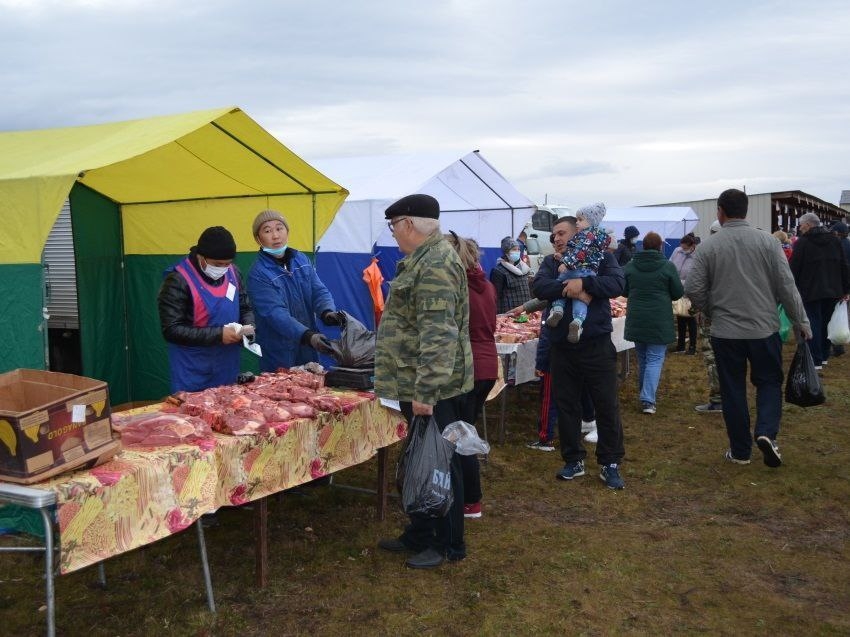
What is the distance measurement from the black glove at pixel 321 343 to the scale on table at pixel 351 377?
0.62 feet

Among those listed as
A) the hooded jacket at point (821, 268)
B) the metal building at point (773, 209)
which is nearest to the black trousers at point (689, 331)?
the hooded jacket at point (821, 268)

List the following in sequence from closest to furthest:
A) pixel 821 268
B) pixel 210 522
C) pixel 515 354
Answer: pixel 210 522 → pixel 515 354 → pixel 821 268

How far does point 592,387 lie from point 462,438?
5.33 feet

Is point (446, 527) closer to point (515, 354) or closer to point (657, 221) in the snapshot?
point (515, 354)

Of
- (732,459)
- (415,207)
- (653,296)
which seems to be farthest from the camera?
(653,296)

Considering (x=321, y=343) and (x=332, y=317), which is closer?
(x=321, y=343)

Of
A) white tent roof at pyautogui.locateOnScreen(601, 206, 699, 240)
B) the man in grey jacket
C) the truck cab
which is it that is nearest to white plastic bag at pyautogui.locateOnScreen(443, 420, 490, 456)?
the man in grey jacket

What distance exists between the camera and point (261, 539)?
3820 mm

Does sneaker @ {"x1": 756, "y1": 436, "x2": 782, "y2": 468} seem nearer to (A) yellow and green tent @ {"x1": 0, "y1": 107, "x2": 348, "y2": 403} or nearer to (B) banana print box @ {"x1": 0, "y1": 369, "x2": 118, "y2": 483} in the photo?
(A) yellow and green tent @ {"x1": 0, "y1": 107, "x2": 348, "y2": 403}

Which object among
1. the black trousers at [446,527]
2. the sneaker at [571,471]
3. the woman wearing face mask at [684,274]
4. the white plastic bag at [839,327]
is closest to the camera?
the black trousers at [446,527]

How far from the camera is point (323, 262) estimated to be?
10.5 meters

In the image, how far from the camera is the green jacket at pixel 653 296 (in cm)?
736

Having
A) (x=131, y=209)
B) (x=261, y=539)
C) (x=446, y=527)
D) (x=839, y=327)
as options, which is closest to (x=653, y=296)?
(x=839, y=327)

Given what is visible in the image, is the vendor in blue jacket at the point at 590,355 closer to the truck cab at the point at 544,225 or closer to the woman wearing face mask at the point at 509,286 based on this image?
the woman wearing face mask at the point at 509,286
